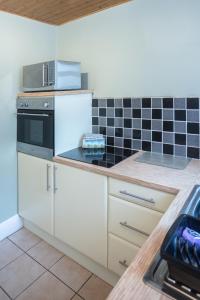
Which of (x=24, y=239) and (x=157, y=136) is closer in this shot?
(x=157, y=136)

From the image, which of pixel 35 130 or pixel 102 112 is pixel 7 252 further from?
pixel 102 112

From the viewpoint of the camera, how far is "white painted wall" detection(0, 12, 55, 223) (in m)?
1.97

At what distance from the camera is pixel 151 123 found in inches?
73.4

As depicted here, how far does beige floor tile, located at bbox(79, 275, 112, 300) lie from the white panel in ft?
3.34

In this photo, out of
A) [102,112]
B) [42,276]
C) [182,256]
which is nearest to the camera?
[182,256]

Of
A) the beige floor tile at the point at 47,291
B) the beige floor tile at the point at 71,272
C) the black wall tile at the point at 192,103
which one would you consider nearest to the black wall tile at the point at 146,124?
the black wall tile at the point at 192,103

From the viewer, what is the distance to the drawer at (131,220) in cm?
135

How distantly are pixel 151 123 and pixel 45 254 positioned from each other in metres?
1.45

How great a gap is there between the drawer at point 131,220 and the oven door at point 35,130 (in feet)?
2.36

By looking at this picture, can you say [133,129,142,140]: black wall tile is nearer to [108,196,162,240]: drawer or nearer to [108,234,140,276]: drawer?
[108,196,162,240]: drawer

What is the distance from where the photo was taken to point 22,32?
6.79ft

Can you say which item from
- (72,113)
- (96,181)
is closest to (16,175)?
(72,113)

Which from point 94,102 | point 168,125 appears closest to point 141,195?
point 168,125

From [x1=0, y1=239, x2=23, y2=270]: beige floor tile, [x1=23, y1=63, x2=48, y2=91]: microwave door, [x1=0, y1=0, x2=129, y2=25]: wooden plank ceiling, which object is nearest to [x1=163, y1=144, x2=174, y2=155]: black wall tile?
[x1=23, y1=63, x2=48, y2=91]: microwave door
